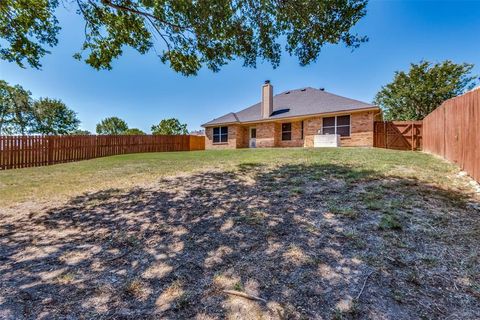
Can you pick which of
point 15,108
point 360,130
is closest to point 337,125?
point 360,130

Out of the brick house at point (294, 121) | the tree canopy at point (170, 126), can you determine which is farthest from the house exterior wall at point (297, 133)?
the tree canopy at point (170, 126)

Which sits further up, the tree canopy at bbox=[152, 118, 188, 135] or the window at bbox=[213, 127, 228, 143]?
the tree canopy at bbox=[152, 118, 188, 135]

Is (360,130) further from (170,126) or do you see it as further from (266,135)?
(170,126)

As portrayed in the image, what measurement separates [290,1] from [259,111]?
1455cm

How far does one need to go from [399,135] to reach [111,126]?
178 feet

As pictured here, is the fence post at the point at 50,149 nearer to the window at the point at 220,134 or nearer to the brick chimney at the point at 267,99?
the window at the point at 220,134

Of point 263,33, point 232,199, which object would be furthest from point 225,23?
point 232,199

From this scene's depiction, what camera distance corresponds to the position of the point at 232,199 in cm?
439

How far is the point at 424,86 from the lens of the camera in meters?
21.4

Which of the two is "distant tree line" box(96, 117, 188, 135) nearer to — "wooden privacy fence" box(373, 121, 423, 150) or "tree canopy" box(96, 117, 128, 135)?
"tree canopy" box(96, 117, 128, 135)

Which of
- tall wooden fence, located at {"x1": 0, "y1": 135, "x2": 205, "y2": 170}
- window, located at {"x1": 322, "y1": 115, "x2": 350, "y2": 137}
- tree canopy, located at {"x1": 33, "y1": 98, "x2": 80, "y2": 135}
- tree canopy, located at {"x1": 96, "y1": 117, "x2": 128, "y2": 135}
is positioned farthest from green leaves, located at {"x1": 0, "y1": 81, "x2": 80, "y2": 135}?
window, located at {"x1": 322, "y1": 115, "x2": 350, "y2": 137}

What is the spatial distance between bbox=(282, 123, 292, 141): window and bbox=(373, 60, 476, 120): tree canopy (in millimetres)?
13817

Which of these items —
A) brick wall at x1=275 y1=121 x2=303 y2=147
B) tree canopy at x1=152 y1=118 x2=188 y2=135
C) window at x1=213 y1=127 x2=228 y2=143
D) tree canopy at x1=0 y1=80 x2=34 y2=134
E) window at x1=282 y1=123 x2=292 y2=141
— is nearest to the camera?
brick wall at x1=275 y1=121 x2=303 y2=147

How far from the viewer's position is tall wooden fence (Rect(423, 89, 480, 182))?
4594mm
